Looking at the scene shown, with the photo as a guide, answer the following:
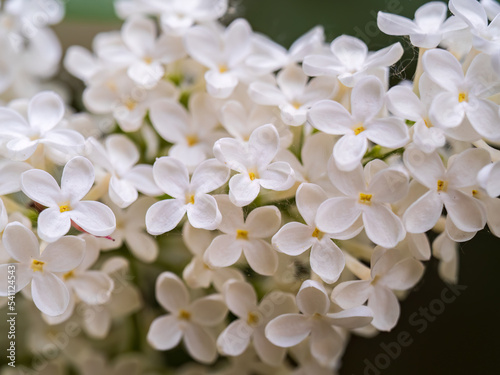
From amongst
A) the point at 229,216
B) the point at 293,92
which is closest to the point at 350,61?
the point at 293,92

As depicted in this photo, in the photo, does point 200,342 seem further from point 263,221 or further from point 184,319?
point 263,221

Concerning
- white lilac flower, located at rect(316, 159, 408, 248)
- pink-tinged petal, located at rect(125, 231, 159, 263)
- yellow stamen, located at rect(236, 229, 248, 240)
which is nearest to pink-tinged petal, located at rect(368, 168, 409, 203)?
white lilac flower, located at rect(316, 159, 408, 248)

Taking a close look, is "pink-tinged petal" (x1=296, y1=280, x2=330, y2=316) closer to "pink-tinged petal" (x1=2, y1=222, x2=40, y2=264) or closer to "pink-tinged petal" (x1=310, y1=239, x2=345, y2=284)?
"pink-tinged petal" (x1=310, y1=239, x2=345, y2=284)

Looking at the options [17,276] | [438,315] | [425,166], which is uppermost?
[425,166]

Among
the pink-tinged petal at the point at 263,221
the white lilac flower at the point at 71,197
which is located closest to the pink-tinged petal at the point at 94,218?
the white lilac flower at the point at 71,197

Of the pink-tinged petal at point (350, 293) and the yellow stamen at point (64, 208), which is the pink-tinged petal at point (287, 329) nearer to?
the pink-tinged petal at point (350, 293)

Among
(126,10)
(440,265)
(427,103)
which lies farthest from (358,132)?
(126,10)

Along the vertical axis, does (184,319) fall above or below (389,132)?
below
